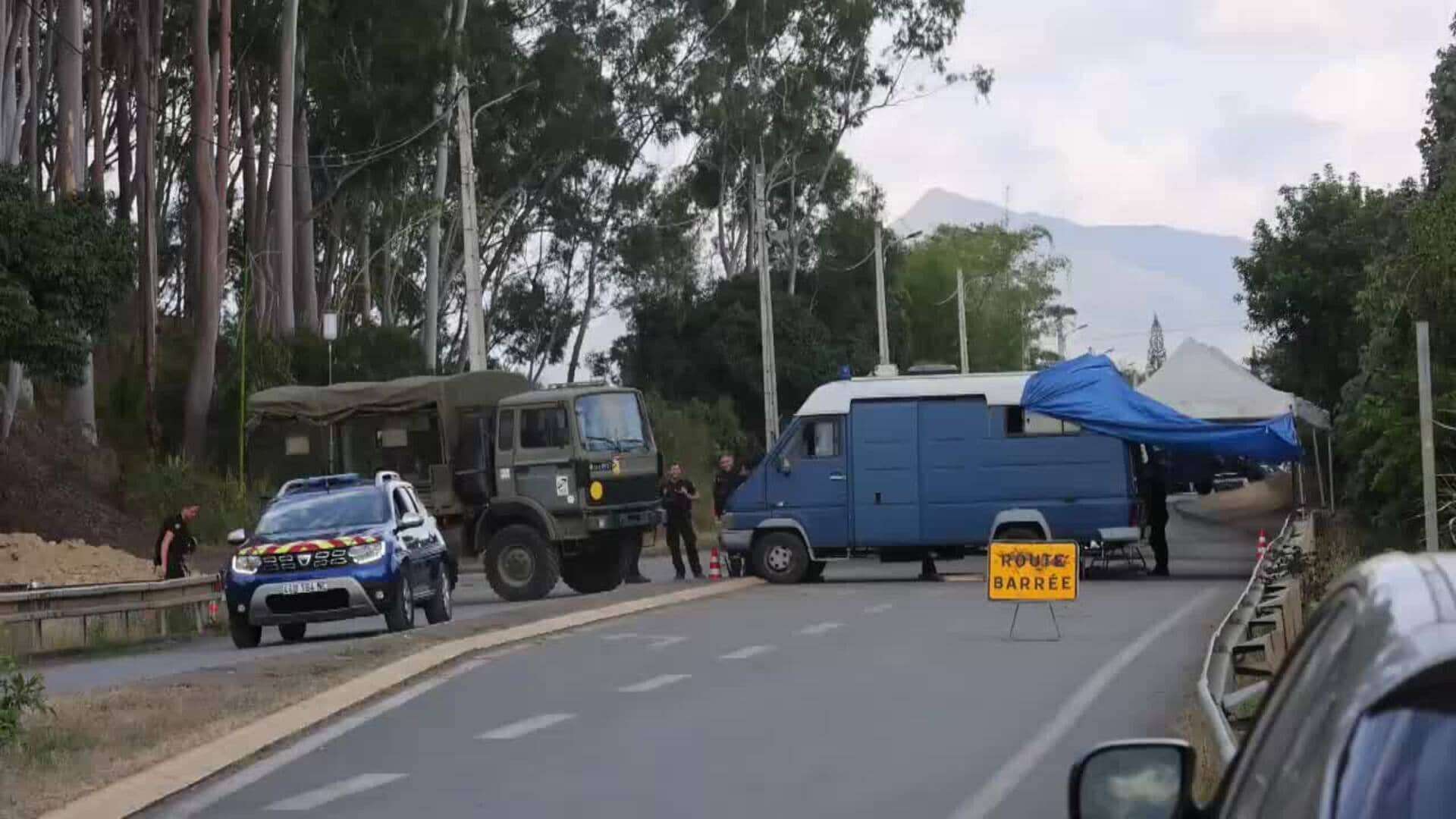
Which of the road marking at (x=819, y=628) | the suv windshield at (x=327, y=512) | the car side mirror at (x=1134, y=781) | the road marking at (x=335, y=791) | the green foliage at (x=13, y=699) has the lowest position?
the road marking at (x=335, y=791)

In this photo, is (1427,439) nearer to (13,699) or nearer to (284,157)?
(13,699)

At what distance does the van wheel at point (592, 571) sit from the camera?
110ft

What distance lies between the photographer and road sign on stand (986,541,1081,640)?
22625 millimetres

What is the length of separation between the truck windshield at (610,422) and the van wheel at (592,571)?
5.80 feet

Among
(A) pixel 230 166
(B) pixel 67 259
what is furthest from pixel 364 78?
(B) pixel 67 259

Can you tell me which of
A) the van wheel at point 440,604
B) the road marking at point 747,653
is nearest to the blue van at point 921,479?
the van wheel at point 440,604

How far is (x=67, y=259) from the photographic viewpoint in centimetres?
4084

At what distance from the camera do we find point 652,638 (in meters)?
23.5

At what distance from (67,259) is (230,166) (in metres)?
29.7

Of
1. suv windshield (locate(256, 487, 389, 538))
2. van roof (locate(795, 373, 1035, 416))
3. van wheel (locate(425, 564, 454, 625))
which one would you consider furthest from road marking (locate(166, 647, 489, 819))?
van roof (locate(795, 373, 1035, 416))

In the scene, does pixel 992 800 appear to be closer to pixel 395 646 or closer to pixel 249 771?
pixel 249 771

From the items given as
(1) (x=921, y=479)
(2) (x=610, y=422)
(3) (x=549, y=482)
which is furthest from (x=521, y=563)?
(1) (x=921, y=479)

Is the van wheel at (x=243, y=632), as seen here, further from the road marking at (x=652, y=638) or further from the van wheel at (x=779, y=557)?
the van wheel at (x=779, y=557)

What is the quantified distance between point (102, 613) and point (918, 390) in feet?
38.2
